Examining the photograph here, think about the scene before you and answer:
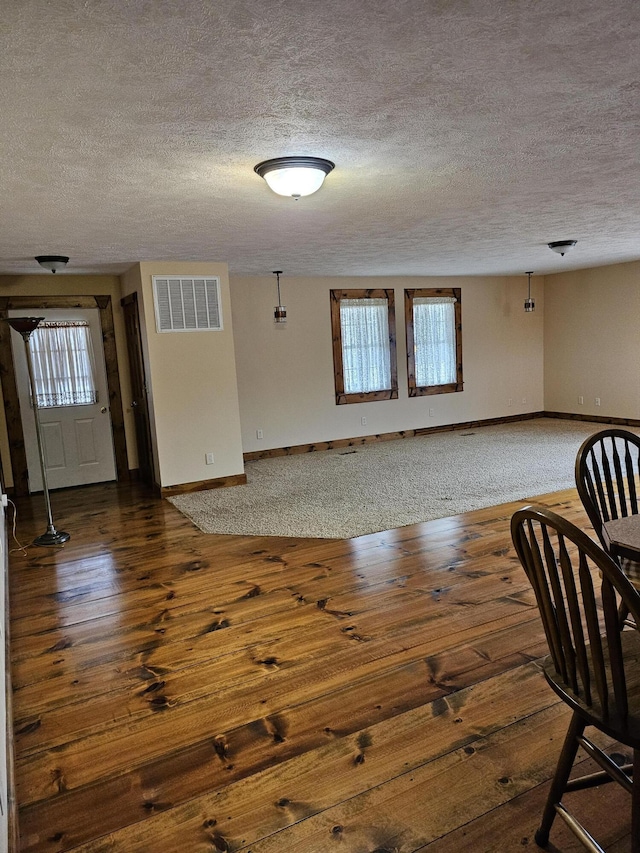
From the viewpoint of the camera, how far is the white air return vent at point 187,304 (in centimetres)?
562

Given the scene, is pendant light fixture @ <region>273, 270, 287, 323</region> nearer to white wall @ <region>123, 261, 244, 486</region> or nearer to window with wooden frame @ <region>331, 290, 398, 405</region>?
window with wooden frame @ <region>331, 290, 398, 405</region>

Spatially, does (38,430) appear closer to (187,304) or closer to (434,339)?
(187,304)

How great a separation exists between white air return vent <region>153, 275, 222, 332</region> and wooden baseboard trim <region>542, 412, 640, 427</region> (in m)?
6.06

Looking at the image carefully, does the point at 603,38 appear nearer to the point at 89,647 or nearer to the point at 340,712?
the point at 340,712

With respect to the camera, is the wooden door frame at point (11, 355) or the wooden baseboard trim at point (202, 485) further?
the wooden door frame at point (11, 355)

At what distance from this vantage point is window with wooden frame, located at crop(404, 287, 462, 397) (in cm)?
850

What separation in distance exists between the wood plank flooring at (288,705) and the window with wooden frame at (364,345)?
431cm

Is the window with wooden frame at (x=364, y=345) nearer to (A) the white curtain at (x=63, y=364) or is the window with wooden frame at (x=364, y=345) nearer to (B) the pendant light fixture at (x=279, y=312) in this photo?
(B) the pendant light fixture at (x=279, y=312)

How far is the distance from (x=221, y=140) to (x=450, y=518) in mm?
3295

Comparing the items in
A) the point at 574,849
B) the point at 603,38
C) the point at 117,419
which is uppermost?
the point at 603,38

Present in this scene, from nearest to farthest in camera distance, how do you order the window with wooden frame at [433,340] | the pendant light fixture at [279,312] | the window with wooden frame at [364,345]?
the pendant light fixture at [279,312] → the window with wooden frame at [364,345] → the window with wooden frame at [433,340]

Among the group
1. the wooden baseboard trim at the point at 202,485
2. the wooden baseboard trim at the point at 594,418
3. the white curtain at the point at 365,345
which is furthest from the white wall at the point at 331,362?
the wooden baseboard trim at the point at 202,485

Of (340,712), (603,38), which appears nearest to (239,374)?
(340,712)

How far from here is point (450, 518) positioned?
464 centimetres
